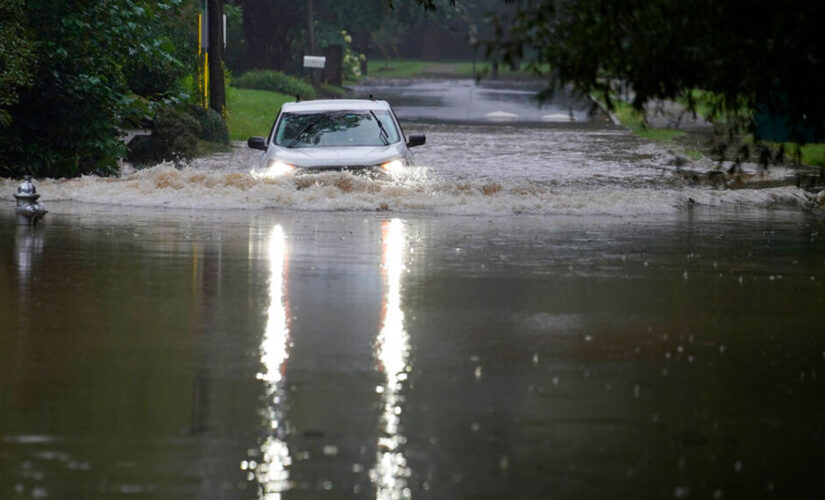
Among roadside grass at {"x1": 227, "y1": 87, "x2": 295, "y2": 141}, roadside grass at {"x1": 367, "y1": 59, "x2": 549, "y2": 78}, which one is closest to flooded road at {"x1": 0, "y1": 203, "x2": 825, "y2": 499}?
roadside grass at {"x1": 227, "y1": 87, "x2": 295, "y2": 141}

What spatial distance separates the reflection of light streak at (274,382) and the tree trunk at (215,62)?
2420 cm

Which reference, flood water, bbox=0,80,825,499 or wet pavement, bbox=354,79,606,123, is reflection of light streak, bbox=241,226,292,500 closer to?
flood water, bbox=0,80,825,499

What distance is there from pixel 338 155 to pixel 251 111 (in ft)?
88.8

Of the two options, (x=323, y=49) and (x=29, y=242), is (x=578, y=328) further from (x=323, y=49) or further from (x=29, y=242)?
(x=323, y=49)

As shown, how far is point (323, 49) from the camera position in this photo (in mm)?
78375

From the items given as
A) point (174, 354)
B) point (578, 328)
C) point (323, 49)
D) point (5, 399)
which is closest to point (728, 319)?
point (578, 328)

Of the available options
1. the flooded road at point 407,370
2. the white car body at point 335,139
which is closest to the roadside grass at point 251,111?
the white car body at point 335,139

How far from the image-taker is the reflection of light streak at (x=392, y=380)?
680cm

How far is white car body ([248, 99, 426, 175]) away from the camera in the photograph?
21531 millimetres

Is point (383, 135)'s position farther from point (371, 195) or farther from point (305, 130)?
point (371, 195)

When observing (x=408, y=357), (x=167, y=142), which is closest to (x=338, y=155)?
(x=167, y=142)

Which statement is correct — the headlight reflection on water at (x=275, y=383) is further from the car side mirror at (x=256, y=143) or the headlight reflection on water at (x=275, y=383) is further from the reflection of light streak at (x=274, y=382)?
the car side mirror at (x=256, y=143)

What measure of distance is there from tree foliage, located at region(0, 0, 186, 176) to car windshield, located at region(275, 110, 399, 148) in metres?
3.86

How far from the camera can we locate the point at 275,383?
29.2 feet
